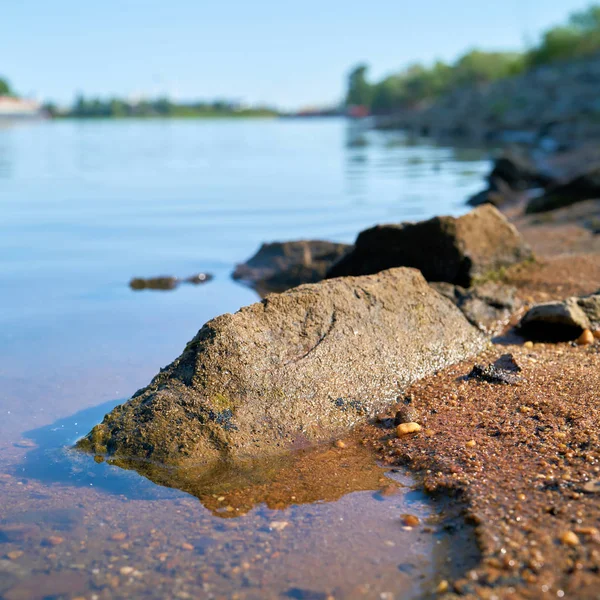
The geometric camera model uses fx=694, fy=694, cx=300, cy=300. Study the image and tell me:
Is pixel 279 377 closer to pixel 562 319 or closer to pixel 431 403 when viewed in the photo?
pixel 431 403

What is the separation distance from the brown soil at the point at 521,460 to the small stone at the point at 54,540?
5.22 ft

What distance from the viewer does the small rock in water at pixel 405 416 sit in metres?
3.83

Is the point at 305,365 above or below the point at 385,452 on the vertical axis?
above

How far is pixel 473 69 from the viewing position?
86000mm

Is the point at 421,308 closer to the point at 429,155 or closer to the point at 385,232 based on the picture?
the point at 385,232

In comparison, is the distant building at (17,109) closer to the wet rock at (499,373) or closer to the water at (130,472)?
the water at (130,472)

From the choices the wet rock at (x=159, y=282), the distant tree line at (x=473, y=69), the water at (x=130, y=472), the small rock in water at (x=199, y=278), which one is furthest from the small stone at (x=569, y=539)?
the distant tree line at (x=473, y=69)

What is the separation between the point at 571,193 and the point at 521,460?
9690 mm

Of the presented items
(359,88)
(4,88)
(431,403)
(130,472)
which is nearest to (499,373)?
(431,403)

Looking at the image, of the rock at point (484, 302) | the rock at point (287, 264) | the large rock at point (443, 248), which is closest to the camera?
the rock at point (484, 302)

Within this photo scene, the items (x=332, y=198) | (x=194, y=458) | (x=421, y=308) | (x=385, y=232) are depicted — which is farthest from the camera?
(x=332, y=198)

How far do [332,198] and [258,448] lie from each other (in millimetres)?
13597

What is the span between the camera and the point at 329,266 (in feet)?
24.7

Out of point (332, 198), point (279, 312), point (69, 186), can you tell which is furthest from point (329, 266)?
point (69, 186)
